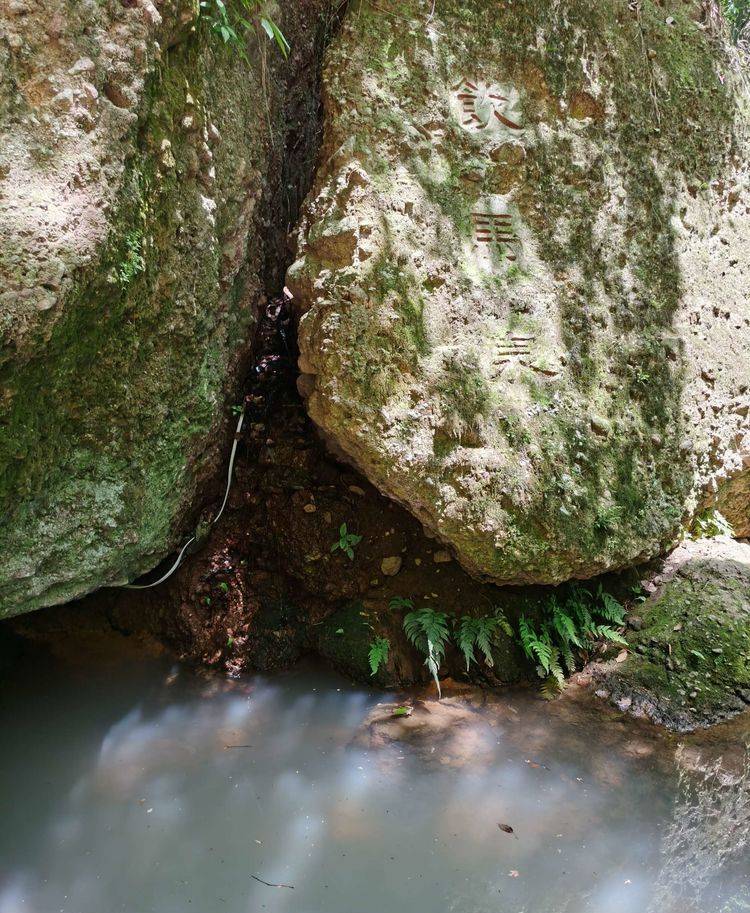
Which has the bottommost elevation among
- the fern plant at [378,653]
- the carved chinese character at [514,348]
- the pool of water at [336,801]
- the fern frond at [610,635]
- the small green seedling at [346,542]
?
the pool of water at [336,801]

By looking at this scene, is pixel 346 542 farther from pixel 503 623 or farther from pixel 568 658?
pixel 568 658

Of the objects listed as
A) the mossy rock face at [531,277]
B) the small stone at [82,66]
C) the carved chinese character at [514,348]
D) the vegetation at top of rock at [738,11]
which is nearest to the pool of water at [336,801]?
the mossy rock face at [531,277]

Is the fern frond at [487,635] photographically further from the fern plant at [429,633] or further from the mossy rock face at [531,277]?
the mossy rock face at [531,277]

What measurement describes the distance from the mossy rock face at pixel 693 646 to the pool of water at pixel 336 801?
0.60 feet

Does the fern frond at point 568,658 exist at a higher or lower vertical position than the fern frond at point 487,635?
lower

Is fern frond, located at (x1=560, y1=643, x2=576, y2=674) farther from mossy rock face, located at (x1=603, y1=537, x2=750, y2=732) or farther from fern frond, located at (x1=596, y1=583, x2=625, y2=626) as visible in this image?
fern frond, located at (x1=596, y1=583, x2=625, y2=626)

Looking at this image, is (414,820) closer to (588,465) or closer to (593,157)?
(588,465)

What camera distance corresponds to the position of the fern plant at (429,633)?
3.76 m

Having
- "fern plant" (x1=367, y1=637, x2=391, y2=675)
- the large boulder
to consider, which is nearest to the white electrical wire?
the large boulder

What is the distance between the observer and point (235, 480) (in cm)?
410

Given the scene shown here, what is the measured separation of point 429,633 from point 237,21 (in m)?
3.07

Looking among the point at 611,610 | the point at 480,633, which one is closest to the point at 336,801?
the point at 480,633

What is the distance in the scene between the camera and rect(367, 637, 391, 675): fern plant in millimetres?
3688

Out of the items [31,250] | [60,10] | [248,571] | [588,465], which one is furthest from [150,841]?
[60,10]
